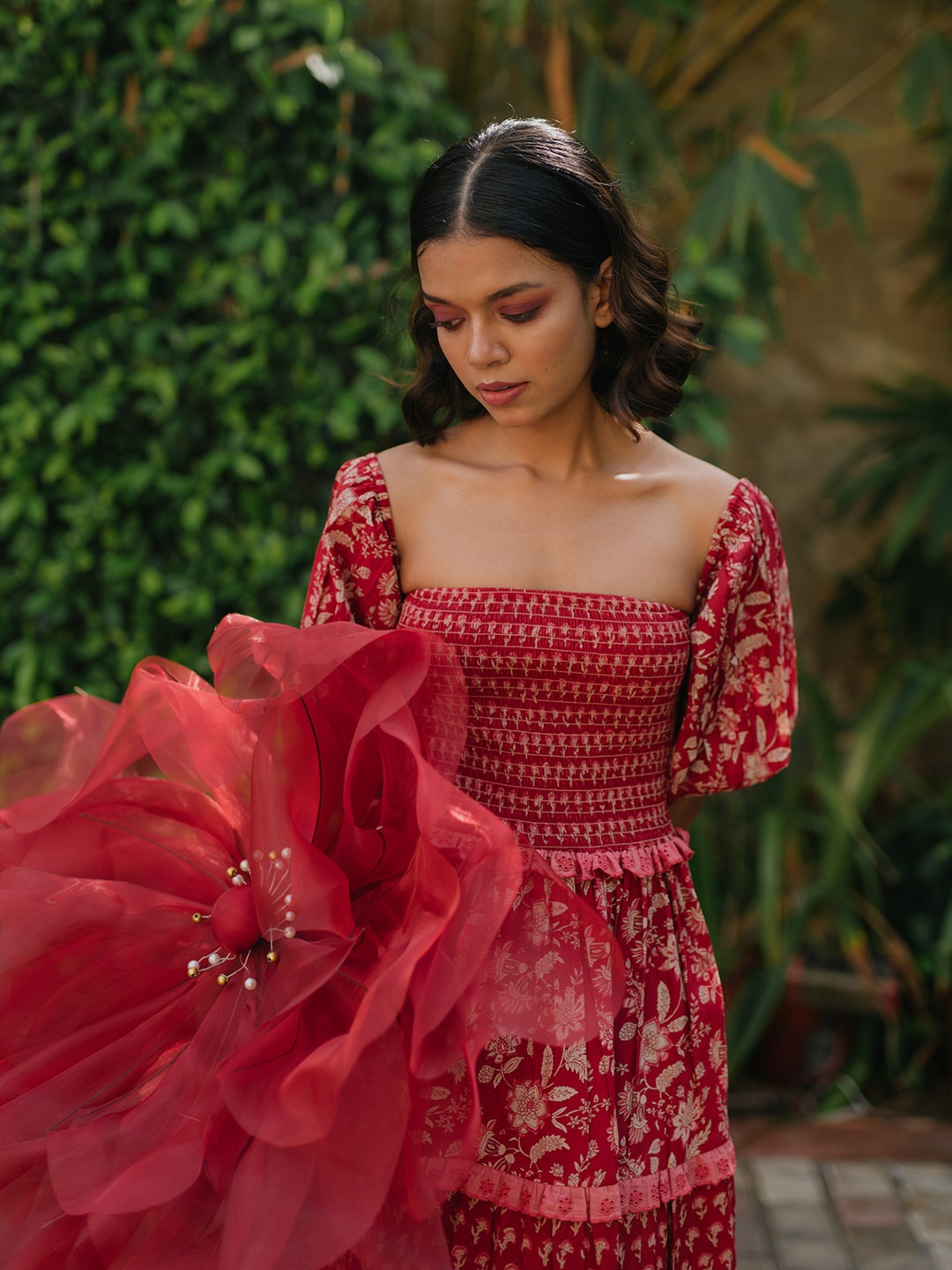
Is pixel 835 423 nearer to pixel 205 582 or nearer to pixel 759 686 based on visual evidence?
pixel 205 582

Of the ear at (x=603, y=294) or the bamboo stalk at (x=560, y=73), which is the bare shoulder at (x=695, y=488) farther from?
the bamboo stalk at (x=560, y=73)

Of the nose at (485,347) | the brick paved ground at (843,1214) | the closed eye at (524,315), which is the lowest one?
the brick paved ground at (843,1214)

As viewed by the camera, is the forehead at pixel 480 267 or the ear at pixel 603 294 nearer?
the forehead at pixel 480 267

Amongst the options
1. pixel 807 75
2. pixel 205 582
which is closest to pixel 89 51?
pixel 205 582

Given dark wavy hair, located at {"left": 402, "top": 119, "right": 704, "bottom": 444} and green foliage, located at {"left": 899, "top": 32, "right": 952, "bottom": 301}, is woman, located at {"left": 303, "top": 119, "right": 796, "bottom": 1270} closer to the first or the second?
dark wavy hair, located at {"left": 402, "top": 119, "right": 704, "bottom": 444}

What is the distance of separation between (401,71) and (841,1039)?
2.78 meters

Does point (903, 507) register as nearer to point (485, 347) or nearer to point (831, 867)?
point (831, 867)

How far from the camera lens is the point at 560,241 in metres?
1.52

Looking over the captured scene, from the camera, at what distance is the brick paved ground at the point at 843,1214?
275 cm

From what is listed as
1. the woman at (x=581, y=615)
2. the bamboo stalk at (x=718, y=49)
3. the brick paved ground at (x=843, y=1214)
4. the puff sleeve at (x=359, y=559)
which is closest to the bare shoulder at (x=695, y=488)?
the woman at (x=581, y=615)

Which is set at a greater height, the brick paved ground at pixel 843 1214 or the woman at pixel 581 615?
the woman at pixel 581 615

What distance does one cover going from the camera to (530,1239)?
1486 mm

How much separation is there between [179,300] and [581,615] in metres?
1.71

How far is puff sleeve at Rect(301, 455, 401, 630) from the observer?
1.69 m
